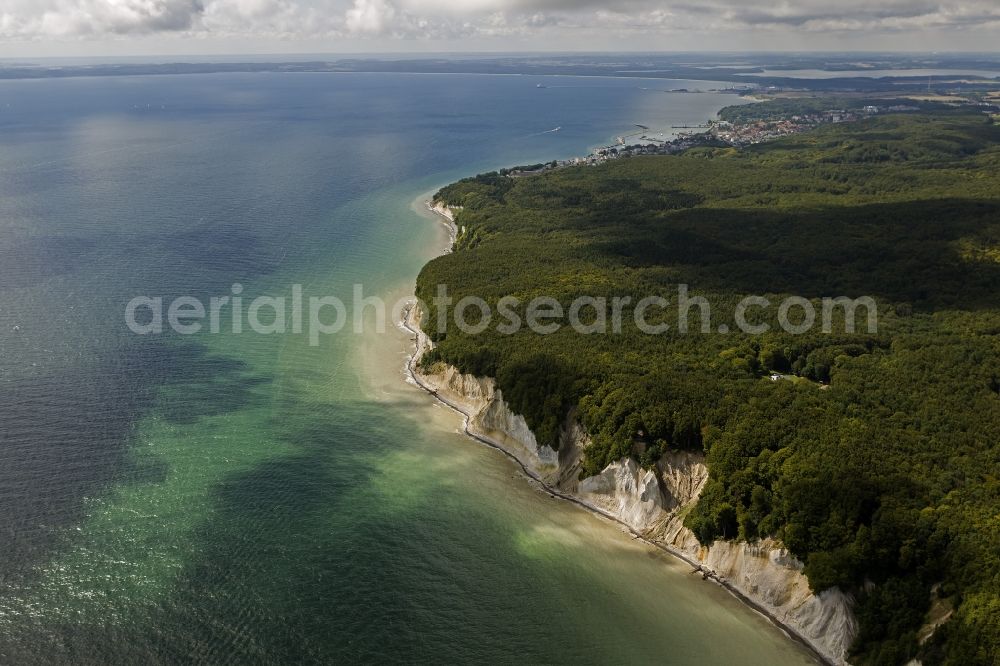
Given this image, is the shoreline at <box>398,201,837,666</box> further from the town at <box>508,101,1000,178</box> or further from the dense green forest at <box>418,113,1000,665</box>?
the town at <box>508,101,1000,178</box>

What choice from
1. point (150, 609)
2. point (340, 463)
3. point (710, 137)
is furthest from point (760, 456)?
point (710, 137)

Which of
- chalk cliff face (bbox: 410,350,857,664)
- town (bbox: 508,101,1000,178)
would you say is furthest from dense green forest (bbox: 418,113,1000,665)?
town (bbox: 508,101,1000,178)

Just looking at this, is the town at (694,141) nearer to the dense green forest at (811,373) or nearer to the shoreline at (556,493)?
the dense green forest at (811,373)

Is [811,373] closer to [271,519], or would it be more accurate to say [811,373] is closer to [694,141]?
[271,519]

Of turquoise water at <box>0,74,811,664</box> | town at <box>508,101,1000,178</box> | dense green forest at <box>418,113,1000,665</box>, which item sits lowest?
turquoise water at <box>0,74,811,664</box>

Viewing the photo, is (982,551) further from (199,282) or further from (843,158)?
(843,158)

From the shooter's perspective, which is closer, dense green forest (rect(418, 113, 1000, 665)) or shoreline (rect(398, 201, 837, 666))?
dense green forest (rect(418, 113, 1000, 665))
